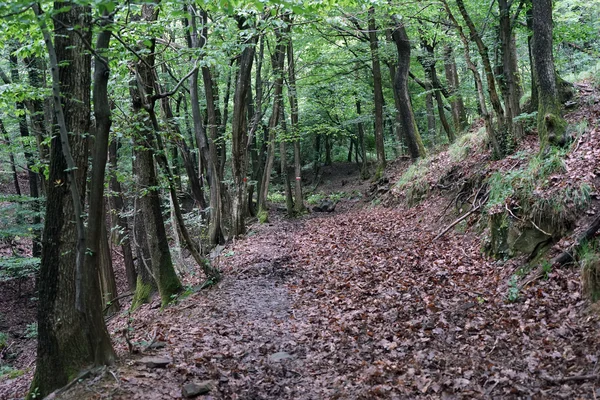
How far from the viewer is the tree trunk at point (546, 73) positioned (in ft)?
26.0

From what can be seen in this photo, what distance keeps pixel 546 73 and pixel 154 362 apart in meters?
8.11

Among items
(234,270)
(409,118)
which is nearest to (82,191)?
(234,270)

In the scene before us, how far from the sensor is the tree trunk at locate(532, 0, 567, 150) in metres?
7.92

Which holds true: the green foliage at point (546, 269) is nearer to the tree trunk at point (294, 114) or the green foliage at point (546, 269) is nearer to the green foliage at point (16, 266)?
the tree trunk at point (294, 114)

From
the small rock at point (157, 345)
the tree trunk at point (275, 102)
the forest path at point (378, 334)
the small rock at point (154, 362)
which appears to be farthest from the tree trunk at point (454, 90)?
the small rock at point (154, 362)

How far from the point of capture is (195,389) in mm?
4625

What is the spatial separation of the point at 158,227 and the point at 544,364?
7.12m

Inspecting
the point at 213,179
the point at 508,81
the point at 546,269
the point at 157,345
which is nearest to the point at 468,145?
A: the point at 508,81

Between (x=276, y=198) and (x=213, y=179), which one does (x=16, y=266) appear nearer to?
(x=213, y=179)

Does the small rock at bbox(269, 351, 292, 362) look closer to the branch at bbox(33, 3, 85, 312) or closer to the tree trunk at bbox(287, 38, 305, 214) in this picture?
the branch at bbox(33, 3, 85, 312)

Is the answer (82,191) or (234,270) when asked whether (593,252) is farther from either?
(234,270)

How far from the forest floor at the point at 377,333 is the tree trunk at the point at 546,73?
0.68 meters

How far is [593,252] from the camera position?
5293 mm

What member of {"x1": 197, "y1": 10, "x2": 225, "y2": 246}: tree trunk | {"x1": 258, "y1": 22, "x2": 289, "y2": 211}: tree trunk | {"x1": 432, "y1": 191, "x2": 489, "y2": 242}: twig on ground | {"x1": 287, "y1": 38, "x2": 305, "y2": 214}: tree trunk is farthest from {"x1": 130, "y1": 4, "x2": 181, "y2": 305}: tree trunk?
{"x1": 287, "y1": 38, "x2": 305, "y2": 214}: tree trunk
